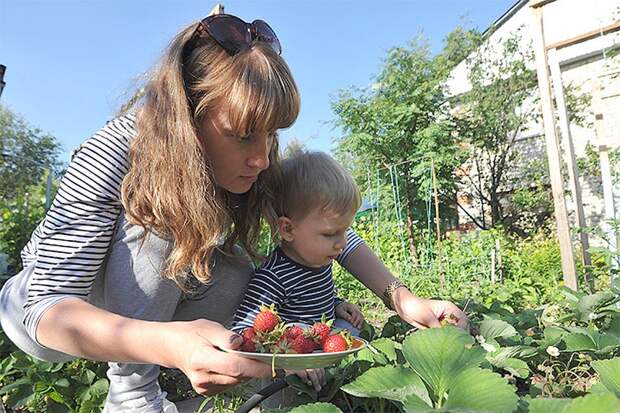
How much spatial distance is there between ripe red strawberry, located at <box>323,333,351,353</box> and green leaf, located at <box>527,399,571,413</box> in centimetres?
37

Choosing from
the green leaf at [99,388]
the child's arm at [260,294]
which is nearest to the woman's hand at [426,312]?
the child's arm at [260,294]

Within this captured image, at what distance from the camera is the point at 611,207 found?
428cm

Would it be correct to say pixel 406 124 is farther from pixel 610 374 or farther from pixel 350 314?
pixel 610 374

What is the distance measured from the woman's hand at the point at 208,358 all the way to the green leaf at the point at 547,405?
1.32 ft

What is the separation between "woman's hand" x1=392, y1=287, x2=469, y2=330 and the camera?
1.31 m

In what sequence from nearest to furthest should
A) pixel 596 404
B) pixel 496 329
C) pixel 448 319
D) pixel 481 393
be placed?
1. pixel 596 404
2. pixel 481 393
3. pixel 496 329
4. pixel 448 319

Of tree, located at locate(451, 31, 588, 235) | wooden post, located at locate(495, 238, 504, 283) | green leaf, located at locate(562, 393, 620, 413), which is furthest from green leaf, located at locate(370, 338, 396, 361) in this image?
tree, located at locate(451, 31, 588, 235)

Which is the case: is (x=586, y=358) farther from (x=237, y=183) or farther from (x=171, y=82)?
(x=171, y=82)

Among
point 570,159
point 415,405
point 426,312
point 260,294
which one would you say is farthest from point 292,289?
point 570,159

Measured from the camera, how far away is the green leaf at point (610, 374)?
69 centimetres

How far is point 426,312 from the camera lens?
1389 millimetres

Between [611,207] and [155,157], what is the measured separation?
4174 millimetres

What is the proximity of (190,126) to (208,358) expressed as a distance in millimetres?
696

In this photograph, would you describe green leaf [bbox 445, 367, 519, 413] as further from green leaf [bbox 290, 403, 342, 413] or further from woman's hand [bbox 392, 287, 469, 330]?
woman's hand [bbox 392, 287, 469, 330]
